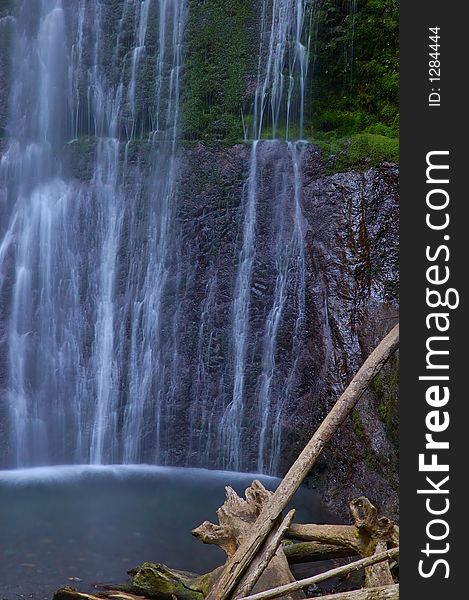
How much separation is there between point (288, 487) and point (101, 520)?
4482mm

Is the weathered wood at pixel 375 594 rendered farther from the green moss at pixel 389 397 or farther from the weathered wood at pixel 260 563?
the green moss at pixel 389 397

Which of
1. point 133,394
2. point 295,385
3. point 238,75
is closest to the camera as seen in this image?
point 295,385

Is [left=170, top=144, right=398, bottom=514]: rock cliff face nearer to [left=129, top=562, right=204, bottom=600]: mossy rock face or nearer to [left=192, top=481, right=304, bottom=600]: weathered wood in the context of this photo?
[left=192, top=481, right=304, bottom=600]: weathered wood

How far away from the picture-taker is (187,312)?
13070 mm

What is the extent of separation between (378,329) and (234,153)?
5053 mm

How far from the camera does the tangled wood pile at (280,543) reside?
459 centimetres

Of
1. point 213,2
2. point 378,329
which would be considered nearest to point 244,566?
point 378,329

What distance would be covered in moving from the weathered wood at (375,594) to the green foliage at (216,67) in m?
11.0

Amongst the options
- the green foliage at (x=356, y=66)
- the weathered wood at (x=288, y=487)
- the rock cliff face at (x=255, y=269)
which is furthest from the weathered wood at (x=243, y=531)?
the green foliage at (x=356, y=66)

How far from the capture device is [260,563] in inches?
182

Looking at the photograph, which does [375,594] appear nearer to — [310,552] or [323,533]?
[323,533]

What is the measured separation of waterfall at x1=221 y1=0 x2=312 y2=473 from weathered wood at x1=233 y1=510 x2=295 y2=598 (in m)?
6.96

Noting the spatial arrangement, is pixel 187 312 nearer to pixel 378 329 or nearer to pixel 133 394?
pixel 133 394

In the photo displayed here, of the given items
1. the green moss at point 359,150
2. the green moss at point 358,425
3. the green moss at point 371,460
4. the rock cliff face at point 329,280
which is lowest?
the green moss at point 371,460
